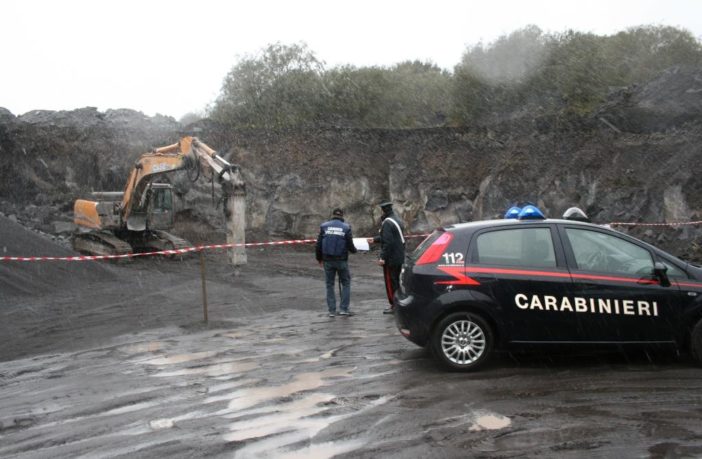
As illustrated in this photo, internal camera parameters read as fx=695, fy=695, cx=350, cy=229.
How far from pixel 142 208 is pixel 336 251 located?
463 inches

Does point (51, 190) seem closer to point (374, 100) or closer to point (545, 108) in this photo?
point (374, 100)

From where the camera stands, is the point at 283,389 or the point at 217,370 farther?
the point at 217,370

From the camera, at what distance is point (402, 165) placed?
97.4 feet

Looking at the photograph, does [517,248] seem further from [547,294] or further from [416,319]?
[416,319]

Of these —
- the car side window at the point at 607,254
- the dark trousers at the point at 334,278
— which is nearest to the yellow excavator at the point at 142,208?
the dark trousers at the point at 334,278

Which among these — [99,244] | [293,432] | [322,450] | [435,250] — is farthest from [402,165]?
[322,450]

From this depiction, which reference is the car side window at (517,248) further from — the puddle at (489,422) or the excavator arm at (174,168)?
the excavator arm at (174,168)

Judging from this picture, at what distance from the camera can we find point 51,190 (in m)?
30.8

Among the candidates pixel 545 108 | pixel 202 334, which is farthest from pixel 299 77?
pixel 202 334

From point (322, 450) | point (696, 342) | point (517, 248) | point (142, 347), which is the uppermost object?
point (517, 248)

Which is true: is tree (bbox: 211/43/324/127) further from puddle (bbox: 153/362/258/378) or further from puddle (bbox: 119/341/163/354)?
puddle (bbox: 153/362/258/378)

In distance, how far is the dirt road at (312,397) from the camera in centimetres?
524

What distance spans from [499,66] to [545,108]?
11.5 feet

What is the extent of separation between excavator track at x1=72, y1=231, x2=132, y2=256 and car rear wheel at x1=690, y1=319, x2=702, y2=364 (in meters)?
16.8
